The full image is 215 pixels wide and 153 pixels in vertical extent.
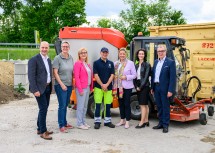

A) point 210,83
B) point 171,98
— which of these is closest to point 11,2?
point 210,83

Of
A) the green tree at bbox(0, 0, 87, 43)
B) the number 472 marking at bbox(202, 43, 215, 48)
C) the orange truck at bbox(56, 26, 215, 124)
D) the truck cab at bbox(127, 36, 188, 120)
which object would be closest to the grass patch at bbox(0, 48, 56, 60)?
the orange truck at bbox(56, 26, 215, 124)

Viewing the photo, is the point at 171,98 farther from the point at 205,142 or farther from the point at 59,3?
the point at 59,3

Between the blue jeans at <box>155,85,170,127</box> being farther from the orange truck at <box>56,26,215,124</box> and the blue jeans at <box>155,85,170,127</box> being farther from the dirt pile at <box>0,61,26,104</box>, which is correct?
the dirt pile at <box>0,61,26,104</box>

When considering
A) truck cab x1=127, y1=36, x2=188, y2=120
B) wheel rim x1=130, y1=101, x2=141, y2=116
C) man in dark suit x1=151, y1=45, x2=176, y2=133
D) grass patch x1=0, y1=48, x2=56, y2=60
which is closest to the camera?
man in dark suit x1=151, y1=45, x2=176, y2=133

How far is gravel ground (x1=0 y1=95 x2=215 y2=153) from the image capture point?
19.1 feet

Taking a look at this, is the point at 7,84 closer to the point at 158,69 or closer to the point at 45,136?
the point at 45,136

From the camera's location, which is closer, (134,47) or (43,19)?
(134,47)

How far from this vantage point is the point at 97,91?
23.7 feet

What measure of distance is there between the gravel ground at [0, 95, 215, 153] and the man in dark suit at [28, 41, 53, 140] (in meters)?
0.43

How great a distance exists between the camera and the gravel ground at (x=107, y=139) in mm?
5832

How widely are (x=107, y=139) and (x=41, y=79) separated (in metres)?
1.77

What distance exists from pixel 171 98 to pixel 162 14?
35.6 metres

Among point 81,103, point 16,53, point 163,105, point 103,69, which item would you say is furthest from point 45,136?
point 16,53

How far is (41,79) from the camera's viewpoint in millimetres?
6191
